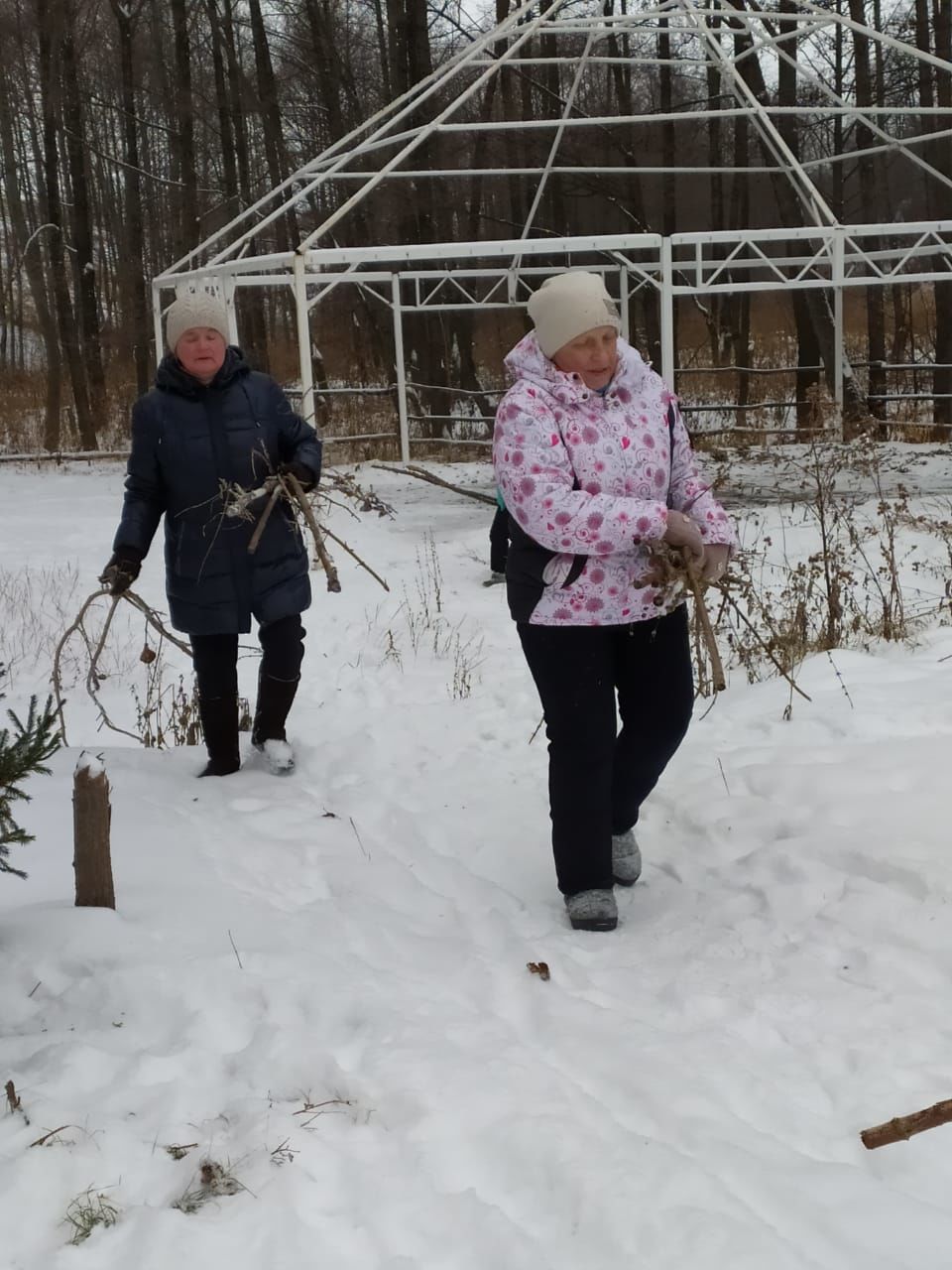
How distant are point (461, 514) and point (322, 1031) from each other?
9.55 meters

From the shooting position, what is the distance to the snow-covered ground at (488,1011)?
212 cm

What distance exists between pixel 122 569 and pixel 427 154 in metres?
14.7

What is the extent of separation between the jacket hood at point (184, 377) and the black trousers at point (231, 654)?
2.67 ft

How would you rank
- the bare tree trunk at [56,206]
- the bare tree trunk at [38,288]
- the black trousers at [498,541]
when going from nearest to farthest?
the black trousers at [498,541] < the bare tree trunk at [56,206] < the bare tree trunk at [38,288]

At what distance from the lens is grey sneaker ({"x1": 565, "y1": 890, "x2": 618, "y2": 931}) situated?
3428mm

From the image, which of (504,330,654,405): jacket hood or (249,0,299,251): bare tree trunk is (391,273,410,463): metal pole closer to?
(249,0,299,251): bare tree trunk

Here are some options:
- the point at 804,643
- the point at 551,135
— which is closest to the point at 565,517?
the point at 804,643

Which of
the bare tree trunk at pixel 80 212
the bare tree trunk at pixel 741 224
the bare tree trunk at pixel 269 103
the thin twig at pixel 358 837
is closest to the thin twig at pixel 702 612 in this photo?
the thin twig at pixel 358 837

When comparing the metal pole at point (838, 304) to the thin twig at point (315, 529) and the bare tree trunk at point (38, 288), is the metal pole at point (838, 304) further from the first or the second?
the bare tree trunk at point (38, 288)

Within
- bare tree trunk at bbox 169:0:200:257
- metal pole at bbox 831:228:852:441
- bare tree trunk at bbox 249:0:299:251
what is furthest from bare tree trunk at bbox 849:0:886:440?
bare tree trunk at bbox 169:0:200:257

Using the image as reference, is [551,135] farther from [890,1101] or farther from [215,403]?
[890,1101]

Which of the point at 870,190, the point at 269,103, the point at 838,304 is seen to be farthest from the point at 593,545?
the point at 269,103

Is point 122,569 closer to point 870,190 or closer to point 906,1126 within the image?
point 906,1126

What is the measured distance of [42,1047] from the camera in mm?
2652
